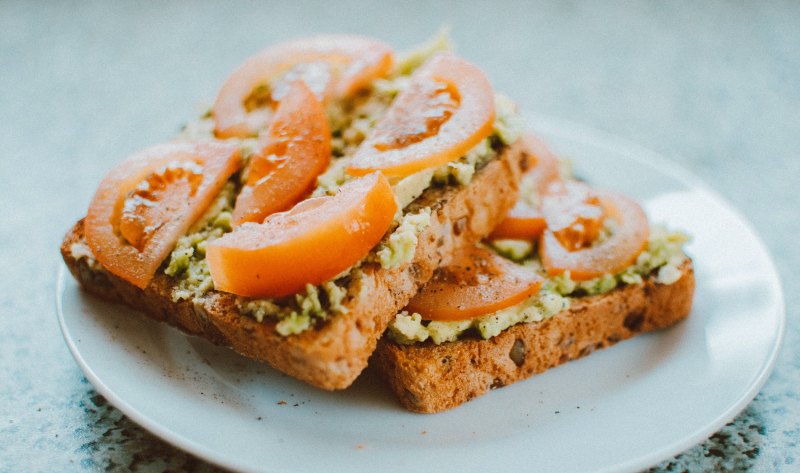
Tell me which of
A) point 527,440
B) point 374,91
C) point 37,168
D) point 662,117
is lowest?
point 662,117

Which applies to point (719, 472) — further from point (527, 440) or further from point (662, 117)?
point (662, 117)

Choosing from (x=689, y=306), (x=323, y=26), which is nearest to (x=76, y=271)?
(x=689, y=306)

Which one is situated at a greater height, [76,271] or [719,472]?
[76,271]

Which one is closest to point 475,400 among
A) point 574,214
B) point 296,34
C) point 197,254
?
point 574,214

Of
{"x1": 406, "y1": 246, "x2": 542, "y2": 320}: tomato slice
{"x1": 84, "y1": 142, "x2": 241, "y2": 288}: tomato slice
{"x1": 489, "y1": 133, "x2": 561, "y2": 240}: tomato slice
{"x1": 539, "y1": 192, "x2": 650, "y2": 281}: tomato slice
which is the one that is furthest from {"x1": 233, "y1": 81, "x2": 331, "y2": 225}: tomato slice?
{"x1": 539, "y1": 192, "x2": 650, "y2": 281}: tomato slice

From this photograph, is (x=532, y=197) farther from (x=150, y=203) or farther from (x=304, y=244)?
(x=150, y=203)

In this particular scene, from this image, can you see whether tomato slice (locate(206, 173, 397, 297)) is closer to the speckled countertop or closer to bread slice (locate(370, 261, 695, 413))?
bread slice (locate(370, 261, 695, 413))
